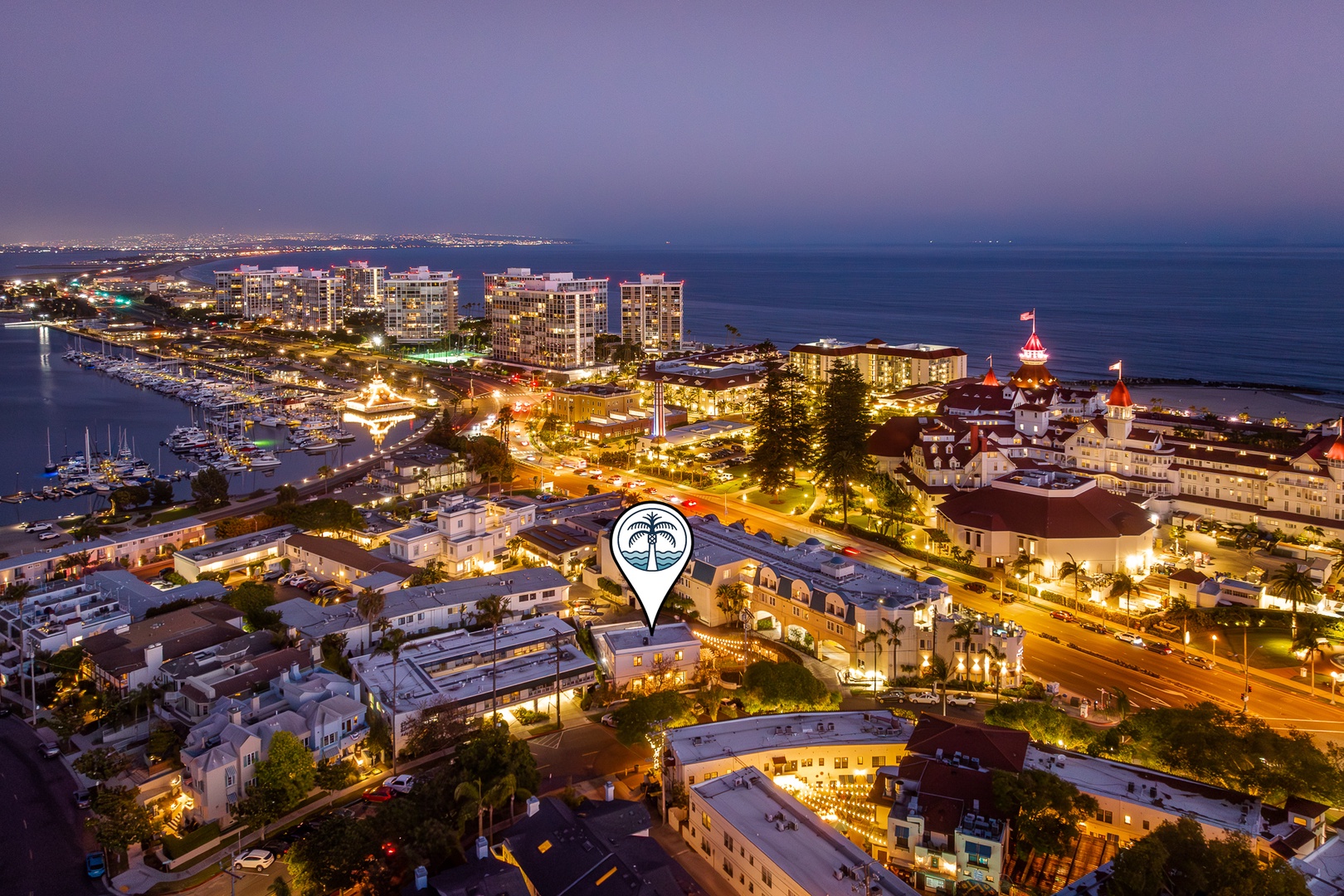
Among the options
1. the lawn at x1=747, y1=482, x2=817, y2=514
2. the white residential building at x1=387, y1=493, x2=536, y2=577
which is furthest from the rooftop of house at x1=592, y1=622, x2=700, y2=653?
the lawn at x1=747, y1=482, x2=817, y2=514

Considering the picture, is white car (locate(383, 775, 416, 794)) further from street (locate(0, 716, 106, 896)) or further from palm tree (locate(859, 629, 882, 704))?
palm tree (locate(859, 629, 882, 704))

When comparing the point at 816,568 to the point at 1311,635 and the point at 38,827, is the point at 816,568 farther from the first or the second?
the point at 38,827

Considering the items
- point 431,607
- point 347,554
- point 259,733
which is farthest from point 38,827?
point 347,554

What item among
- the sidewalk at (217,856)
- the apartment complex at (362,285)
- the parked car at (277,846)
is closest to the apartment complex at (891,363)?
the sidewalk at (217,856)

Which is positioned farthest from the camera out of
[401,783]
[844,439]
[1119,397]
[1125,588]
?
[844,439]

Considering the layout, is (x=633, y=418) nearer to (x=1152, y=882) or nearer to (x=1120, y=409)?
(x=1120, y=409)

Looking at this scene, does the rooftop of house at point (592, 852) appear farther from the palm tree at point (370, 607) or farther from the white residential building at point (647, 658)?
the palm tree at point (370, 607)
